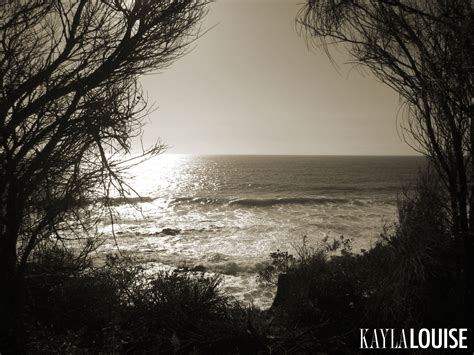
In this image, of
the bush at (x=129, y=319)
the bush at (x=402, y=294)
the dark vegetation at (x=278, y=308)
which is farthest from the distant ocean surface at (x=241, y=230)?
the bush at (x=402, y=294)

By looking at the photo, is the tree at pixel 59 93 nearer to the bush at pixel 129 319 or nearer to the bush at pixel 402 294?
the bush at pixel 129 319

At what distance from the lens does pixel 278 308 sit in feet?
20.0

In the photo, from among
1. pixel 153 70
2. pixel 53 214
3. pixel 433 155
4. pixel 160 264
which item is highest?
pixel 153 70

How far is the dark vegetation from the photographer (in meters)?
4.31

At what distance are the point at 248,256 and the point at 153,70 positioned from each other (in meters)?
12.2

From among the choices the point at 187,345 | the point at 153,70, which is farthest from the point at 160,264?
the point at 153,70

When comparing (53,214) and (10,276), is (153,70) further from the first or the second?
(10,276)

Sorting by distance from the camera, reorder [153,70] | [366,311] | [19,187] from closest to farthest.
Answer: [19,187], [153,70], [366,311]

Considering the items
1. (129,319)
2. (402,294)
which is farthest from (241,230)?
(402,294)

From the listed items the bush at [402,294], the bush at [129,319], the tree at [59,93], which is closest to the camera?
the tree at [59,93]

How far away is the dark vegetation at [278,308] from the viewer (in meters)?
4.31

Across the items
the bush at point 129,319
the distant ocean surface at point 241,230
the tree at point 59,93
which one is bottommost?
the distant ocean surface at point 241,230

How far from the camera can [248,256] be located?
1461 cm

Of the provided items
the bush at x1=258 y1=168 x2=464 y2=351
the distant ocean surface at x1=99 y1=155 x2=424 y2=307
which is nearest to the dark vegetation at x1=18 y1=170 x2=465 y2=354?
the bush at x1=258 y1=168 x2=464 y2=351
